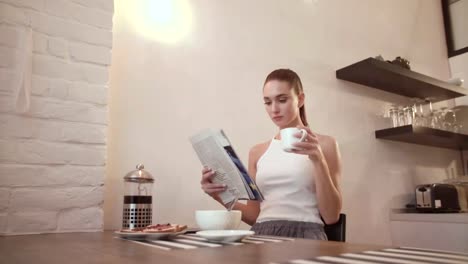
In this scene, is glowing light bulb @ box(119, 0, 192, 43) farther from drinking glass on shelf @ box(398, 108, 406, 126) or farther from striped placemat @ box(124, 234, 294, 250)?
drinking glass on shelf @ box(398, 108, 406, 126)

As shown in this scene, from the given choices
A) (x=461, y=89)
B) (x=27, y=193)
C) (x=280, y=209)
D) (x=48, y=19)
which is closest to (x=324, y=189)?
(x=280, y=209)

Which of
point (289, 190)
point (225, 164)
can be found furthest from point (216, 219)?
point (289, 190)

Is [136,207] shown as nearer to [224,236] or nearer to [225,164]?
[225,164]

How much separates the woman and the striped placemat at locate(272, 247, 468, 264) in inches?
20.1

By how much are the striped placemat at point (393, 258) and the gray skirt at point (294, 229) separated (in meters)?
0.58

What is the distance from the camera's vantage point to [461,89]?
2627mm

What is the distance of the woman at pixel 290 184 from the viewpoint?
3.90ft

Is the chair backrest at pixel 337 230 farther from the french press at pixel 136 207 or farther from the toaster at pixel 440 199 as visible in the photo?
the toaster at pixel 440 199

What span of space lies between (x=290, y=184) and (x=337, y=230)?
22 cm

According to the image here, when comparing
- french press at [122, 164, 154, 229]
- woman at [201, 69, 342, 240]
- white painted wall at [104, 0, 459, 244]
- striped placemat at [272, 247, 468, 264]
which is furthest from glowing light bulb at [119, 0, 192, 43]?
striped placemat at [272, 247, 468, 264]

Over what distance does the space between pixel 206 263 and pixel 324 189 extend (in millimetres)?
713

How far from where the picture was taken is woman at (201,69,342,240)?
3.90ft

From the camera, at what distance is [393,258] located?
1.82 ft

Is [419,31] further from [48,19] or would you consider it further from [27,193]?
[27,193]
